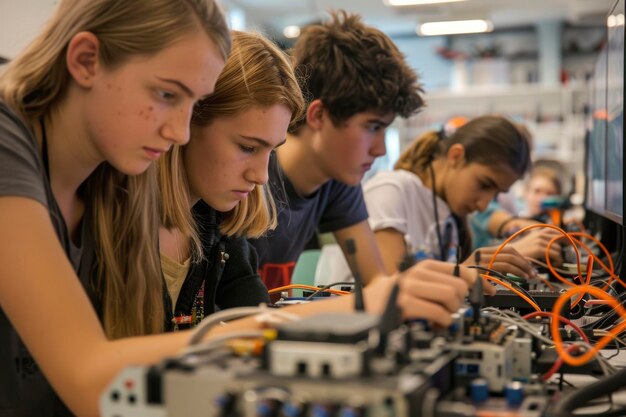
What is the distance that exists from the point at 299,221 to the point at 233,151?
0.79 metres

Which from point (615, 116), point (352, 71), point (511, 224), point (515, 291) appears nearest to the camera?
point (515, 291)

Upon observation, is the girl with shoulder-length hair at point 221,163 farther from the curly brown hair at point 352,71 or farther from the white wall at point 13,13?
the white wall at point 13,13

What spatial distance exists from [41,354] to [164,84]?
0.37 meters

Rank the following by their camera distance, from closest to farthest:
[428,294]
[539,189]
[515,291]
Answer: [428,294] → [515,291] → [539,189]

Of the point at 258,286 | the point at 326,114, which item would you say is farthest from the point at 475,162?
the point at 258,286

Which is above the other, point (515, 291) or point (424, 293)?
point (424, 293)

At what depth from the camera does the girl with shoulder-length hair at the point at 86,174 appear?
→ 2.69 feet

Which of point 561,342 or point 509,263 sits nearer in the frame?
point 561,342

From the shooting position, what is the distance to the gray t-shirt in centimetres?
90

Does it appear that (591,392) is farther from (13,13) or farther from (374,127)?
(13,13)

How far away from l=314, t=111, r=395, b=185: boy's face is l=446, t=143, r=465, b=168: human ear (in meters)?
0.62

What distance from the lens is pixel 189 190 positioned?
1.43 m

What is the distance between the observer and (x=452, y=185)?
8.79 ft

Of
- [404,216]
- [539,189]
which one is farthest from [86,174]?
[539,189]
